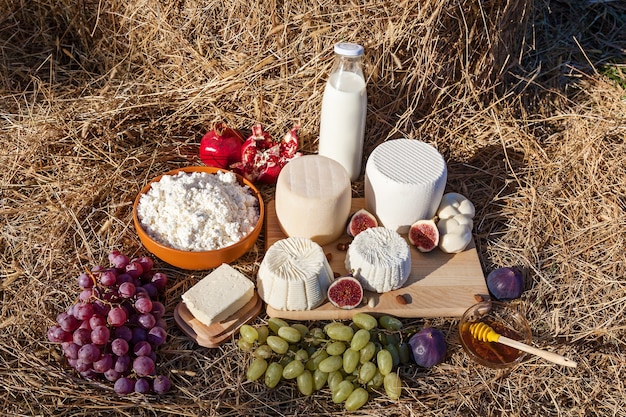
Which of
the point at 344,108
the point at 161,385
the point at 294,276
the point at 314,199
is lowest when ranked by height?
the point at 161,385

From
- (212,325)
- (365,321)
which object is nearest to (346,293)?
(365,321)

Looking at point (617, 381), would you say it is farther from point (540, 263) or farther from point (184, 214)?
point (184, 214)

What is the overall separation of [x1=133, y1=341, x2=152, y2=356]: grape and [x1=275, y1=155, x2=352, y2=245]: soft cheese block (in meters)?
0.86

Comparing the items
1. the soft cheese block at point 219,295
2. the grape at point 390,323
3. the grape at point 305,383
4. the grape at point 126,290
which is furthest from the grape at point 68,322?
the grape at point 390,323

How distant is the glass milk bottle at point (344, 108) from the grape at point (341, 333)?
101 centimetres

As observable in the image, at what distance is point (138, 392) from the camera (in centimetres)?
242

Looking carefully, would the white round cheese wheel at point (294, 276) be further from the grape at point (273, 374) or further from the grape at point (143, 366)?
the grape at point (143, 366)

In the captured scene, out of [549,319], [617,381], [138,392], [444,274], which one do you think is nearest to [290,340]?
[138,392]

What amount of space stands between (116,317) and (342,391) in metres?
0.96

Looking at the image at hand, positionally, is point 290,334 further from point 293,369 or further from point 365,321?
point 365,321

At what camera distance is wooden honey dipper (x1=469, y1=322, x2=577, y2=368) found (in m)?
2.40

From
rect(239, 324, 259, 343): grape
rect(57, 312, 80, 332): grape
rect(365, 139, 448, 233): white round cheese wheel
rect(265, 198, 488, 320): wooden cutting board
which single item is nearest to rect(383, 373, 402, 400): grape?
rect(265, 198, 488, 320): wooden cutting board

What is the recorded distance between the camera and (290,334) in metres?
2.52

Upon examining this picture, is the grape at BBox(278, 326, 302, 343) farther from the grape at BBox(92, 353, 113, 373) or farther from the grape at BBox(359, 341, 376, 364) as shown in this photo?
the grape at BBox(92, 353, 113, 373)
